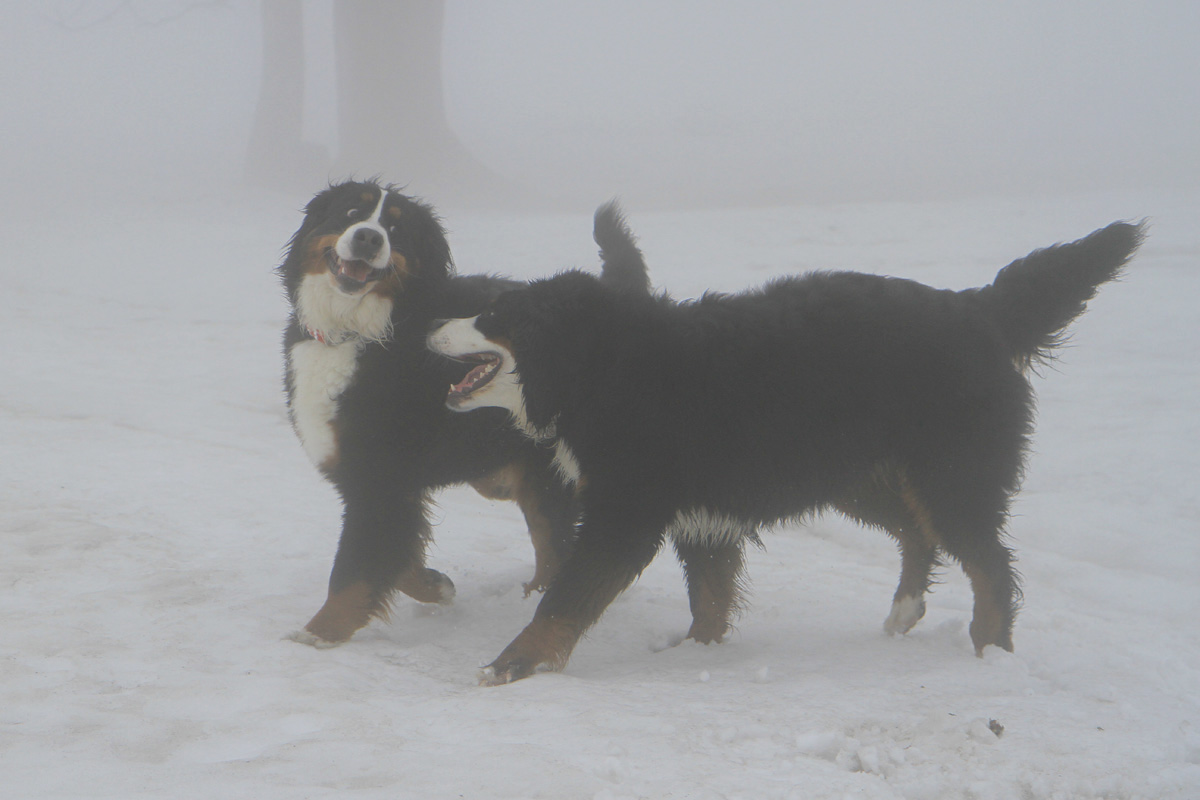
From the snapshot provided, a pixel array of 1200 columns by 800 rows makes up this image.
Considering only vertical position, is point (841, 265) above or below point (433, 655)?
above

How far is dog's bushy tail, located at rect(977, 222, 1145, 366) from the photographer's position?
3164 millimetres

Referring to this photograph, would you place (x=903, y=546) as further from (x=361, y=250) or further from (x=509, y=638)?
(x=361, y=250)

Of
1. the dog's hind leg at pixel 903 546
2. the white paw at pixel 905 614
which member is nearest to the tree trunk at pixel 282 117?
the dog's hind leg at pixel 903 546

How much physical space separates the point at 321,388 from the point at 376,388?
0.66 feet

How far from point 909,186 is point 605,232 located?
9.06 metres

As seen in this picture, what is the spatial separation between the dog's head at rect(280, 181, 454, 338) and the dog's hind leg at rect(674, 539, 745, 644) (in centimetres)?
137

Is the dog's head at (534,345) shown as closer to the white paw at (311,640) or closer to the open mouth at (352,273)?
the open mouth at (352,273)

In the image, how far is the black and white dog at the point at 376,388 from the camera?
321 cm

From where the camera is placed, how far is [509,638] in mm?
3379

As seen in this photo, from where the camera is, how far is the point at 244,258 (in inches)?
460

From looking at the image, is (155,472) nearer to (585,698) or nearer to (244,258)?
(585,698)

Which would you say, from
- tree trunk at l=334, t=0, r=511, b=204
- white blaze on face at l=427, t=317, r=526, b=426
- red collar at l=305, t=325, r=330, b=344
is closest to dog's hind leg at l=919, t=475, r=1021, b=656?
white blaze on face at l=427, t=317, r=526, b=426

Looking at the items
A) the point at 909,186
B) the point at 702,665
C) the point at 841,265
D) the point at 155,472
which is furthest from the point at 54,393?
the point at 909,186

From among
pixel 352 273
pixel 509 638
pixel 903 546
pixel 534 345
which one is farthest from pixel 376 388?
pixel 903 546
